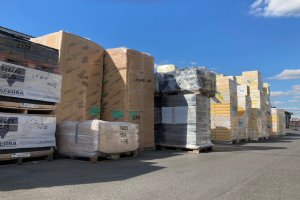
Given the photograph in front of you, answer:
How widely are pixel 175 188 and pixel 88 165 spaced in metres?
2.61

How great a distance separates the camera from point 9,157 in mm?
6086

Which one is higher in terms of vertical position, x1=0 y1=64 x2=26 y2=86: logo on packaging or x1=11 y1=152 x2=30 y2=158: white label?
x1=0 y1=64 x2=26 y2=86: logo on packaging

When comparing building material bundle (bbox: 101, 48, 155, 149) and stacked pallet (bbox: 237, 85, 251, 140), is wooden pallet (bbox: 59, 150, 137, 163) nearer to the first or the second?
building material bundle (bbox: 101, 48, 155, 149)

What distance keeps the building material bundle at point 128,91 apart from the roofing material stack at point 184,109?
0.74m

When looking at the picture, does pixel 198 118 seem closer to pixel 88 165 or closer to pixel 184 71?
pixel 184 71

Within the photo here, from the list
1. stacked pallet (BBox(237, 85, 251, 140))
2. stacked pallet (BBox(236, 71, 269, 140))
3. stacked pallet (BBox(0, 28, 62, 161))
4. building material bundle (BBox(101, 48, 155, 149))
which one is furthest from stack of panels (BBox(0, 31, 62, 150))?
stacked pallet (BBox(236, 71, 269, 140))

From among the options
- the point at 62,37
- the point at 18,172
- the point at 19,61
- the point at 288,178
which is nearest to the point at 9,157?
the point at 18,172

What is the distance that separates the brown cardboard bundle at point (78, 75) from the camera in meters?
8.02

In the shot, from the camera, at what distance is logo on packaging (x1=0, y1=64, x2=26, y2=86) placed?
617cm

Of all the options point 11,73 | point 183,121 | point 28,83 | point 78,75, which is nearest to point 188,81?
point 183,121

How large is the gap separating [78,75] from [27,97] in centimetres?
208

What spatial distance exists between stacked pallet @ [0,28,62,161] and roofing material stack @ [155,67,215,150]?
4.33 m

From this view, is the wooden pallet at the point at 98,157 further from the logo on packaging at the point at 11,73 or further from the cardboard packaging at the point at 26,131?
the logo on packaging at the point at 11,73

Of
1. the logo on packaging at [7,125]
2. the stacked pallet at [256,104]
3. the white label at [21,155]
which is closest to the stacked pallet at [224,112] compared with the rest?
the stacked pallet at [256,104]
